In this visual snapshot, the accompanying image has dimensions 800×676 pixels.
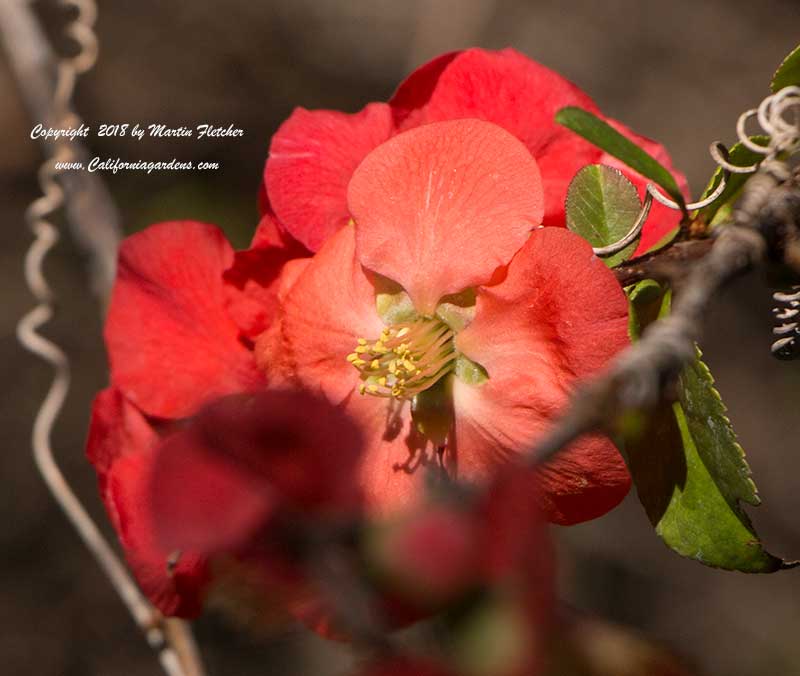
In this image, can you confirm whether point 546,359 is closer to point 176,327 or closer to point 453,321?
point 453,321

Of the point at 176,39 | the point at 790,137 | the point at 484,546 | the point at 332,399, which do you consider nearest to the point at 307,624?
the point at 484,546

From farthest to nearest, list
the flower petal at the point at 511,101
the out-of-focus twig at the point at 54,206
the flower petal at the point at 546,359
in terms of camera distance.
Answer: the out-of-focus twig at the point at 54,206
the flower petal at the point at 511,101
the flower petal at the point at 546,359

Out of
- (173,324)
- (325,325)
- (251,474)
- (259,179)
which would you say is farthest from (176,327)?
(259,179)

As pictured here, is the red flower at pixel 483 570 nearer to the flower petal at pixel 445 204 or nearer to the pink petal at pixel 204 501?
the pink petal at pixel 204 501

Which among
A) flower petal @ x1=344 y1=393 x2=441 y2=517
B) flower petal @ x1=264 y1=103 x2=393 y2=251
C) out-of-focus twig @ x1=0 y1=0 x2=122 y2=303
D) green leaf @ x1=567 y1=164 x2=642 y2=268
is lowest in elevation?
flower petal @ x1=344 y1=393 x2=441 y2=517

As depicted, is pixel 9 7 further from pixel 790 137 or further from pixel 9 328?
pixel 9 328

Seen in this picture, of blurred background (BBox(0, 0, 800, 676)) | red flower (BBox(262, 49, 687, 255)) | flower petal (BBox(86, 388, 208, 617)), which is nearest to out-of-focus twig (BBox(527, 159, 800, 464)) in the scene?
red flower (BBox(262, 49, 687, 255))

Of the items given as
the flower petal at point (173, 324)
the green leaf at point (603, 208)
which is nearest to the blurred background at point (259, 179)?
the flower petal at point (173, 324)

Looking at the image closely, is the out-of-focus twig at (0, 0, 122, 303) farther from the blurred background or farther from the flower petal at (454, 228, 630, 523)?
the blurred background
